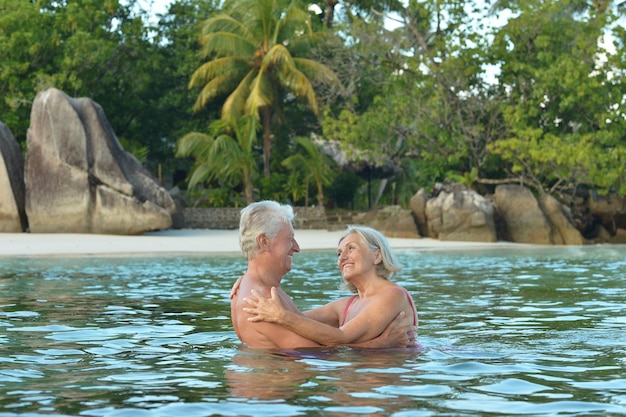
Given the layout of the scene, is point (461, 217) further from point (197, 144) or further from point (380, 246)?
point (380, 246)

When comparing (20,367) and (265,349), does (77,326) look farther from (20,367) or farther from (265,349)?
(265,349)

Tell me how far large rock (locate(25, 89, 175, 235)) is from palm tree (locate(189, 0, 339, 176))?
21.7 ft

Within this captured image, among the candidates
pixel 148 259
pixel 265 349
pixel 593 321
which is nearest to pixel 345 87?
pixel 148 259

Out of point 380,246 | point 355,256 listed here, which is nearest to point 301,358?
point 355,256

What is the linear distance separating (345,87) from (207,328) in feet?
91.0

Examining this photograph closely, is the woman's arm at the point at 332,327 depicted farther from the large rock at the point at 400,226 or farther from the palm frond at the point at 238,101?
the palm frond at the point at 238,101

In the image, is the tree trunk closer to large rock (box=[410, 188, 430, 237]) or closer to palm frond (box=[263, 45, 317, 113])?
palm frond (box=[263, 45, 317, 113])

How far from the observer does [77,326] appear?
30.9 ft

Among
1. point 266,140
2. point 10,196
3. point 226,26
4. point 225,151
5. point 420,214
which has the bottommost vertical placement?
point 420,214

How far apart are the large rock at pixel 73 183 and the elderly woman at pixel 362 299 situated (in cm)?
2105

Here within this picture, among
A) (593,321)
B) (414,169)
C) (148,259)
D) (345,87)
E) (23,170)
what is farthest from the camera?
(414,169)

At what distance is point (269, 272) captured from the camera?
661cm

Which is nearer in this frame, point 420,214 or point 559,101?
point 420,214

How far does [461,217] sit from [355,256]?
23.3 m
